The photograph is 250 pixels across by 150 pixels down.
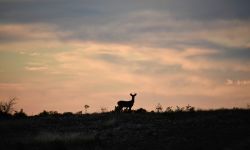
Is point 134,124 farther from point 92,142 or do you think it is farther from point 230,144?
point 230,144

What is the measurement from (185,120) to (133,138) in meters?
4.83

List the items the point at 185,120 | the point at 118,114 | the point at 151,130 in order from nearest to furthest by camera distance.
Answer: the point at 151,130 → the point at 185,120 → the point at 118,114

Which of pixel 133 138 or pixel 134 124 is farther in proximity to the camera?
pixel 134 124

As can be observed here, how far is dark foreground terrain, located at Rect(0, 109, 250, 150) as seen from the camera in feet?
96.6

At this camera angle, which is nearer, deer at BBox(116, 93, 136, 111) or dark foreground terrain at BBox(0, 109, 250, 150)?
dark foreground terrain at BBox(0, 109, 250, 150)

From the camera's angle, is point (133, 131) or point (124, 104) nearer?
point (133, 131)

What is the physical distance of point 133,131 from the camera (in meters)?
32.7

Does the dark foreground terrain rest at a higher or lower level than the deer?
lower

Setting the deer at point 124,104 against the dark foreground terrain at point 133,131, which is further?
the deer at point 124,104

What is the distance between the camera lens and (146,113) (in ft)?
127

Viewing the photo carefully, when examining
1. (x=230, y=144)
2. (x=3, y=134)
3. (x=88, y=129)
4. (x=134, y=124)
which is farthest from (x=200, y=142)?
(x=3, y=134)

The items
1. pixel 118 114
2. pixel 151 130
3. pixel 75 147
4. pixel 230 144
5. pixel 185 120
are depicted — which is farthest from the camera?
pixel 118 114

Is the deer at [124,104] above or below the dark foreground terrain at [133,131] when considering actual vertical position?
above

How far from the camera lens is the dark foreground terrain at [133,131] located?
1160 inches
